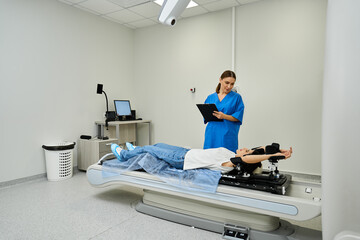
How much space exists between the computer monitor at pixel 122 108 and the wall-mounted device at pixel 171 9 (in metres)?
2.85

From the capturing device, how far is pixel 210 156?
85.0 inches

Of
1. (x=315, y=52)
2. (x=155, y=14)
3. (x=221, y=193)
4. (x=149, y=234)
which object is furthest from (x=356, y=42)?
(x=155, y=14)

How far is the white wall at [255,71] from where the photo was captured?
3332 millimetres

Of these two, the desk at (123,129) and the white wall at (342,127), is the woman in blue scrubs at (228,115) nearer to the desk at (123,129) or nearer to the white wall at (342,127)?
the white wall at (342,127)

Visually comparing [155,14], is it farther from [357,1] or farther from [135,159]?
[357,1]

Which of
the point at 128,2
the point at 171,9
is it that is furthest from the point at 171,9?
the point at 128,2

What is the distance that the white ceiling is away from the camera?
3.66m

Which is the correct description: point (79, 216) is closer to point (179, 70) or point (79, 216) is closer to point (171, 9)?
point (171, 9)

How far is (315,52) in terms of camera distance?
130 inches

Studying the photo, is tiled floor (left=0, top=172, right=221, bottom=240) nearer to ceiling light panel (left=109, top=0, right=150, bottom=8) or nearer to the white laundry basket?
the white laundry basket

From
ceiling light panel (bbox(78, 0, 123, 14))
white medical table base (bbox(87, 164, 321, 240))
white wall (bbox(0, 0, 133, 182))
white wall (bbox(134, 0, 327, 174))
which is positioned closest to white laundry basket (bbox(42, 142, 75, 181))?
white wall (bbox(0, 0, 133, 182))

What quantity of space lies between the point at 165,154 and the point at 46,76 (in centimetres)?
226

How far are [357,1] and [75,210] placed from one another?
2.62 m

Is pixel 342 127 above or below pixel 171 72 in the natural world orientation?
below
